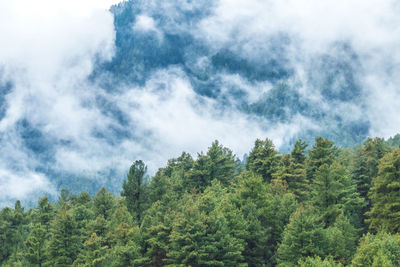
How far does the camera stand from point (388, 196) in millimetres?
45312

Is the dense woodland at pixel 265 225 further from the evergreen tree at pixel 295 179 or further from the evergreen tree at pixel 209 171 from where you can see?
the evergreen tree at pixel 209 171

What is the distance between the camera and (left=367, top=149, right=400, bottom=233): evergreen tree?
43734 millimetres

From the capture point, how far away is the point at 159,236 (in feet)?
165

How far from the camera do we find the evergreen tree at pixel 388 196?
43734 millimetres

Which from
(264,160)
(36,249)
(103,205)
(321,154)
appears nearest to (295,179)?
(321,154)

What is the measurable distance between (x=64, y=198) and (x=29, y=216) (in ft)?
45.8

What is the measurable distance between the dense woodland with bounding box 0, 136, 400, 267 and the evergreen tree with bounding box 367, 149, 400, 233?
113 millimetres

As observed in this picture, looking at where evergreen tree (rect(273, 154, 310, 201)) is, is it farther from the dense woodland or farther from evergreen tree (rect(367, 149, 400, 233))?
evergreen tree (rect(367, 149, 400, 233))

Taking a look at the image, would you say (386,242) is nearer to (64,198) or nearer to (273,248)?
(273,248)

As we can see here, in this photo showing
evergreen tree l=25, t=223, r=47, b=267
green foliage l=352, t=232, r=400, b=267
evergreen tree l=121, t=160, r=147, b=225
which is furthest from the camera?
evergreen tree l=121, t=160, r=147, b=225

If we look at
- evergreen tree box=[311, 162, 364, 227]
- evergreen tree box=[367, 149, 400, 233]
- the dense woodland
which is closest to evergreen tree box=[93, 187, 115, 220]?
the dense woodland

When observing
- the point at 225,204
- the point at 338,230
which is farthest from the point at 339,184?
the point at 225,204

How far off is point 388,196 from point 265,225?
15.1m

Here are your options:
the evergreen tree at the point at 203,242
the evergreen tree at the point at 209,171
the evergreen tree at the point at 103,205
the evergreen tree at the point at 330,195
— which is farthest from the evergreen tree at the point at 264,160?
the evergreen tree at the point at 103,205
